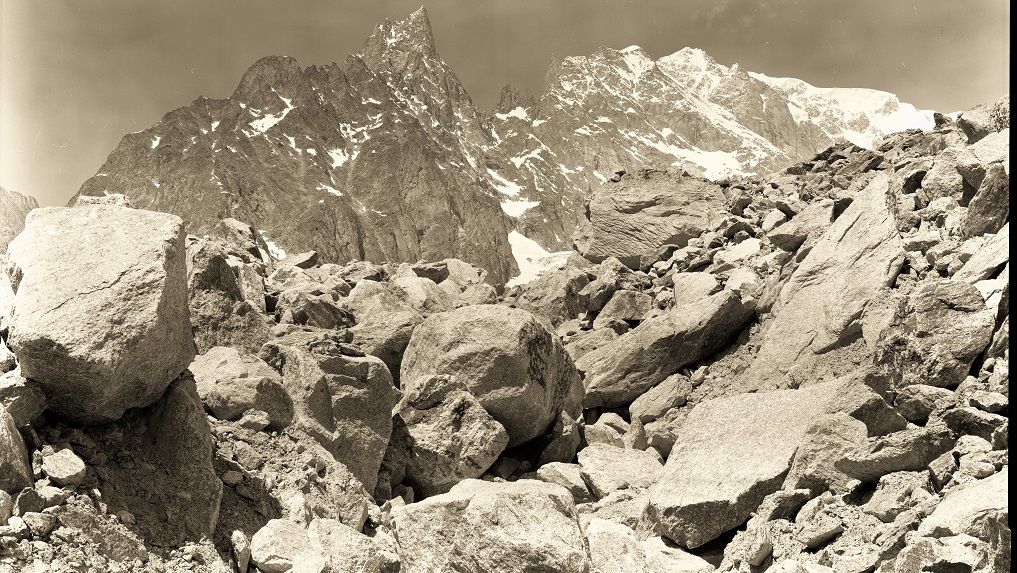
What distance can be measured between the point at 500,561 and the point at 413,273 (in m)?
17.4

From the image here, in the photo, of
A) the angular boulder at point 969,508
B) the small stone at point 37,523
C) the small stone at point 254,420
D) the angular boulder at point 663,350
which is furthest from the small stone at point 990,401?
the small stone at point 37,523

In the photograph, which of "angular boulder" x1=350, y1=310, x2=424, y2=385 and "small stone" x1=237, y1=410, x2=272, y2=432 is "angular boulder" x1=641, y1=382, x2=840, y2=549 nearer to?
"small stone" x1=237, y1=410, x2=272, y2=432

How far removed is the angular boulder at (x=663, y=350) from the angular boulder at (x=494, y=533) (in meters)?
7.42

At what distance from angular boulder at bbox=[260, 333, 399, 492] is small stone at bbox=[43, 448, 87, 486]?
11.8 ft

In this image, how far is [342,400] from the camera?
12.9m

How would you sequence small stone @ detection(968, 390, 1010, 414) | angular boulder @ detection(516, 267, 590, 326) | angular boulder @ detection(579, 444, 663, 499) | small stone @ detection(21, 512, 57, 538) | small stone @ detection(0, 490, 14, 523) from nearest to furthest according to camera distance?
small stone @ detection(0, 490, 14, 523) < small stone @ detection(21, 512, 57, 538) < small stone @ detection(968, 390, 1010, 414) < angular boulder @ detection(579, 444, 663, 499) < angular boulder @ detection(516, 267, 590, 326)

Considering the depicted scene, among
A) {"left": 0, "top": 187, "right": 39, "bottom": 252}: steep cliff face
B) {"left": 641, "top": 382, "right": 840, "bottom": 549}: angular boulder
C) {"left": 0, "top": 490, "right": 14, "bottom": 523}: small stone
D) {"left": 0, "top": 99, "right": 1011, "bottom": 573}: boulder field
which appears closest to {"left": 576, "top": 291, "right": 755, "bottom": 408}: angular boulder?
{"left": 0, "top": 99, "right": 1011, "bottom": 573}: boulder field

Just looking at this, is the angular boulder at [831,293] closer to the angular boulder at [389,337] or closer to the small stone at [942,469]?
the small stone at [942,469]

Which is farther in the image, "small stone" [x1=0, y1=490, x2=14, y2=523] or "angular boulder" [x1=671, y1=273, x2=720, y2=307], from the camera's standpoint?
"angular boulder" [x1=671, y1=273, x2=720, y2=307]

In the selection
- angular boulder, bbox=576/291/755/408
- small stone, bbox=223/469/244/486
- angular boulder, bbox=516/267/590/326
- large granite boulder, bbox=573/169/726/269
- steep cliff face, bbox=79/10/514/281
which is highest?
steep cliff face, bbox=79/10/514/281

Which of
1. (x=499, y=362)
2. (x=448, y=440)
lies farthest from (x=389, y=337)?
(x=448, y=440)

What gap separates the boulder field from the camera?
895 cm

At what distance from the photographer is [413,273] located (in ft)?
87.5

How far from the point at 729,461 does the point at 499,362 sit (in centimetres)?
387
